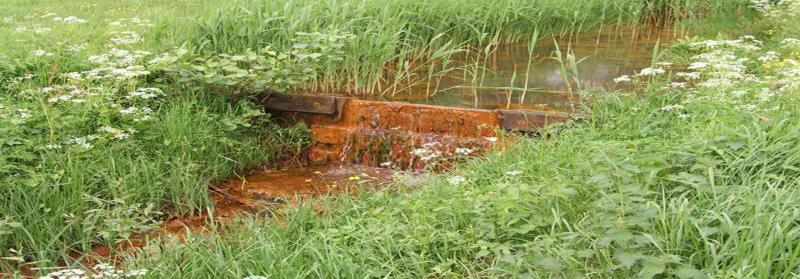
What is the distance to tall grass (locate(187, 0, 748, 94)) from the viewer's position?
243 inches

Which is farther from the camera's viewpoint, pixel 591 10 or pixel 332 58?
pixel 591 10

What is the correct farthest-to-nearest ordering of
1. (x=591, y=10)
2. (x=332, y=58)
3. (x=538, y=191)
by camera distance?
(x=591, y=10) → (x=332, y=58) → (x=538, y=191)

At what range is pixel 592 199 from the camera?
3285 mm

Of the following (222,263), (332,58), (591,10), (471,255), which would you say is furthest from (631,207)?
(591,10)

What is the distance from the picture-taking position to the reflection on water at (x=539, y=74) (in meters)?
6.18

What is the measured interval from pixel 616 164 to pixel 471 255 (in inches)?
30.4


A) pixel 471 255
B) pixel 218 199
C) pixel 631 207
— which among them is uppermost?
pixel 631 207

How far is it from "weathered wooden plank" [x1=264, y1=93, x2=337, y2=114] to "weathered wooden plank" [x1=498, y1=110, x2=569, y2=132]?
4.58 feet

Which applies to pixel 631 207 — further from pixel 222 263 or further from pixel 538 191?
pixel 222 263

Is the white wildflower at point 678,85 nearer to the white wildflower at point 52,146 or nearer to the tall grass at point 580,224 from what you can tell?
the tall grass at point 580,224

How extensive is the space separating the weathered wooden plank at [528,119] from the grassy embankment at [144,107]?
4.08 feet

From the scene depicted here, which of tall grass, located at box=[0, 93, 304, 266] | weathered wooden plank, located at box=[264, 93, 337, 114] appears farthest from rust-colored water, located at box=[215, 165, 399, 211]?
weathered wooden plank, located at box=[264, 93, 337, 114]

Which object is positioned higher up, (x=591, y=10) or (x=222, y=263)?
(x=591, y=10)

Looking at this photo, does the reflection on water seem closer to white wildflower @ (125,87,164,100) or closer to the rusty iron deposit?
the rusty iron deposit
